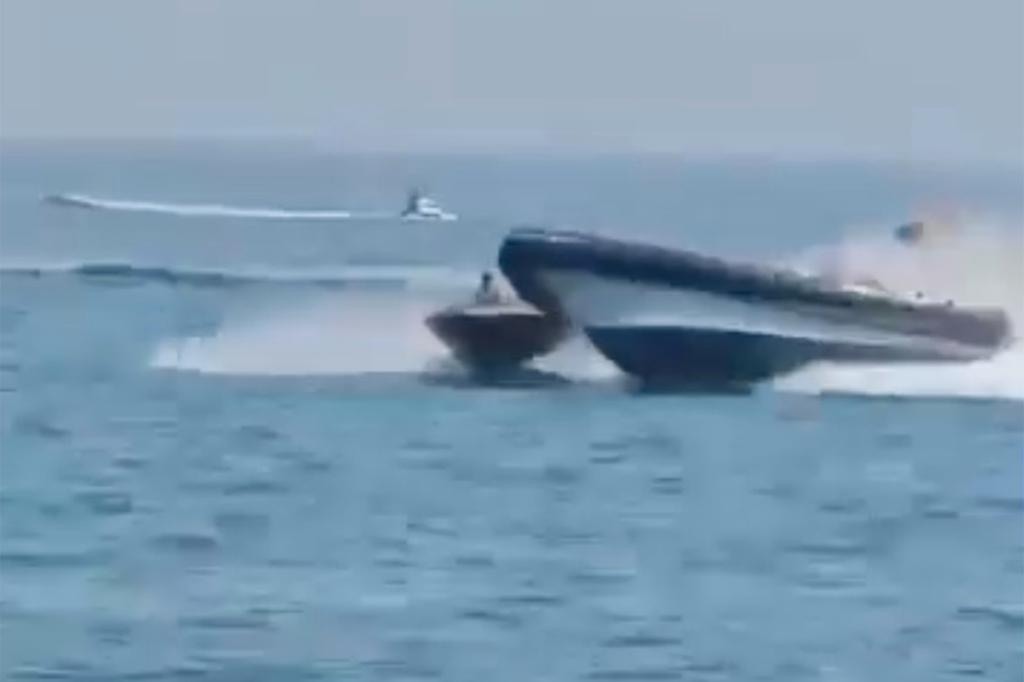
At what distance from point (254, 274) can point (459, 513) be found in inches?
1563

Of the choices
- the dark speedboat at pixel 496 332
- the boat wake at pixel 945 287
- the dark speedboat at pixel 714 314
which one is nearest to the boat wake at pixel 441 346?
the boat wake at pixel 945 287

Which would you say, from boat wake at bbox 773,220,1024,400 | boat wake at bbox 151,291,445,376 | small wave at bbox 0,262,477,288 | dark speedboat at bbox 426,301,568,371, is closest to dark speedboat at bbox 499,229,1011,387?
boat wake at bbox 773,220,1024,400

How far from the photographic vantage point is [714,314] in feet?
120

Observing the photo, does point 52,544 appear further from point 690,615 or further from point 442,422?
point 442,422

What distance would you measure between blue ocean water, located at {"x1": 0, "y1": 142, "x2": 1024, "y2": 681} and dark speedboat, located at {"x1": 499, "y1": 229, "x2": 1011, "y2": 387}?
16.5 inches

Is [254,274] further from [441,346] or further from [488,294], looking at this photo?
[488,294]

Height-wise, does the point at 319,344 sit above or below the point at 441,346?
above

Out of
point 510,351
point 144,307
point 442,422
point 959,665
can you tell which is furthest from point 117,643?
point 144,307

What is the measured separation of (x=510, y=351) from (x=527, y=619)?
1799 centimetres

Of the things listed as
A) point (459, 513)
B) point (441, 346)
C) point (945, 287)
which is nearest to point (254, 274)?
Result: point (945, 287)

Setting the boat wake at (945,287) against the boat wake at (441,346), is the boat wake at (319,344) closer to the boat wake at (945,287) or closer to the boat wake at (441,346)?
the boat wake at (441,346)

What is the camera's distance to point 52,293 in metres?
68.6

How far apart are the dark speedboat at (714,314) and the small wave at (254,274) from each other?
17072 mm

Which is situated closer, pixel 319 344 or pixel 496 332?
pixel 496 332
